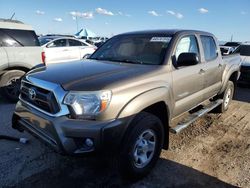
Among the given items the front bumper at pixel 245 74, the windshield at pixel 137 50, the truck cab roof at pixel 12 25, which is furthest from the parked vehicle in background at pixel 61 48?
the windshield at pixel 137 50

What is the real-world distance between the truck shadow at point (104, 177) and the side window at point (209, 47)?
224 cm

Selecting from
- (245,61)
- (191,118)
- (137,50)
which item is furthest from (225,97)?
(245,61)

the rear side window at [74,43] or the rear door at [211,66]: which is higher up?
the rear side window at [74,43]

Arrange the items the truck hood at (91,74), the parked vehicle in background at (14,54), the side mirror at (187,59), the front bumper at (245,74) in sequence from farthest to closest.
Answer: the front bumper at (245,74) → the parked vehicle in background at (14,54) → the side mirror at (187,59) → the truck hood at (91,74)

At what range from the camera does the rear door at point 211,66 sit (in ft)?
15.8

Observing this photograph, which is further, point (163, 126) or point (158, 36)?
point (158, 36)

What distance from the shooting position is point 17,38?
22.0ft

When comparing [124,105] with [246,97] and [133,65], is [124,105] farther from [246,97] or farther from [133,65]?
[246,97]

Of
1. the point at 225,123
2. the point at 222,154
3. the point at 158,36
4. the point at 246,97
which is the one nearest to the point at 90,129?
the point at 158,36

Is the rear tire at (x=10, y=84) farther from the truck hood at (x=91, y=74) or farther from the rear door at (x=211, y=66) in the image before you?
the rear door at (x=211, y=66)

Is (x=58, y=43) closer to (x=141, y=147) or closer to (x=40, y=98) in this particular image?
(x=40, y=98)

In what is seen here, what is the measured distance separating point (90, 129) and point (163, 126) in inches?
52.3

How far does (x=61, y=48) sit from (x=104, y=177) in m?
9.04

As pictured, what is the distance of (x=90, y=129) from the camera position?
2.71m
